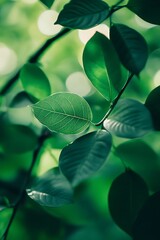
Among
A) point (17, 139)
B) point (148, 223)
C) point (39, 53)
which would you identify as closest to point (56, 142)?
point (17, 139)

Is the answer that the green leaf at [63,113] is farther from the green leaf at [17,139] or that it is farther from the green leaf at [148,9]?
the green leaf at [17,139]

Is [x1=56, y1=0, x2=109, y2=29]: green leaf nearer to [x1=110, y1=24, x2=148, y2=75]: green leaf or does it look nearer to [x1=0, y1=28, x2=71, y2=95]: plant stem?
[x1=110, y1=24, x2=148, y2=75]: green leaf

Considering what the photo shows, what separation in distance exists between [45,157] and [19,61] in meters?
0.35

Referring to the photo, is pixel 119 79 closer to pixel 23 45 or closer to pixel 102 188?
pixel 102 188

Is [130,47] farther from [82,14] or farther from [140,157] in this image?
[140,157]

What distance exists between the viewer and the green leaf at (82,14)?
38cm

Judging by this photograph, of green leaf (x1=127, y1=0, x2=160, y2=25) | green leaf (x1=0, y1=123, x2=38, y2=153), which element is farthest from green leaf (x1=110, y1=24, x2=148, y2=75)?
green leaf (x1=0, y1=123, x2=38, y2=153)

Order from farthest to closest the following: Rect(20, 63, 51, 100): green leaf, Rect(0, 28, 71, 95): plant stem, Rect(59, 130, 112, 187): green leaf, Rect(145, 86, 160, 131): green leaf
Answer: Rect(0, 28, 71, 95): plant stem → Rect(20, 63, 51, 100): green leaf → Rect(145, 86, 160, 131): green leaf → Rect(59, 130, 112, 187): green leaf

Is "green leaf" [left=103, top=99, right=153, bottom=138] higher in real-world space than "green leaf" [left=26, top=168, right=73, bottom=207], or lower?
higher

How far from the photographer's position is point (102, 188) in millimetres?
719

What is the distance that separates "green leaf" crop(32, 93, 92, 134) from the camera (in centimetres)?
39

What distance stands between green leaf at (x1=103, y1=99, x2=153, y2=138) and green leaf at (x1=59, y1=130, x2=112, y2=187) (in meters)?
0.01

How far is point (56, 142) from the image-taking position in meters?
0.69

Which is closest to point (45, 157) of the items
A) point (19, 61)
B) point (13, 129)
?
point (13, 129)
